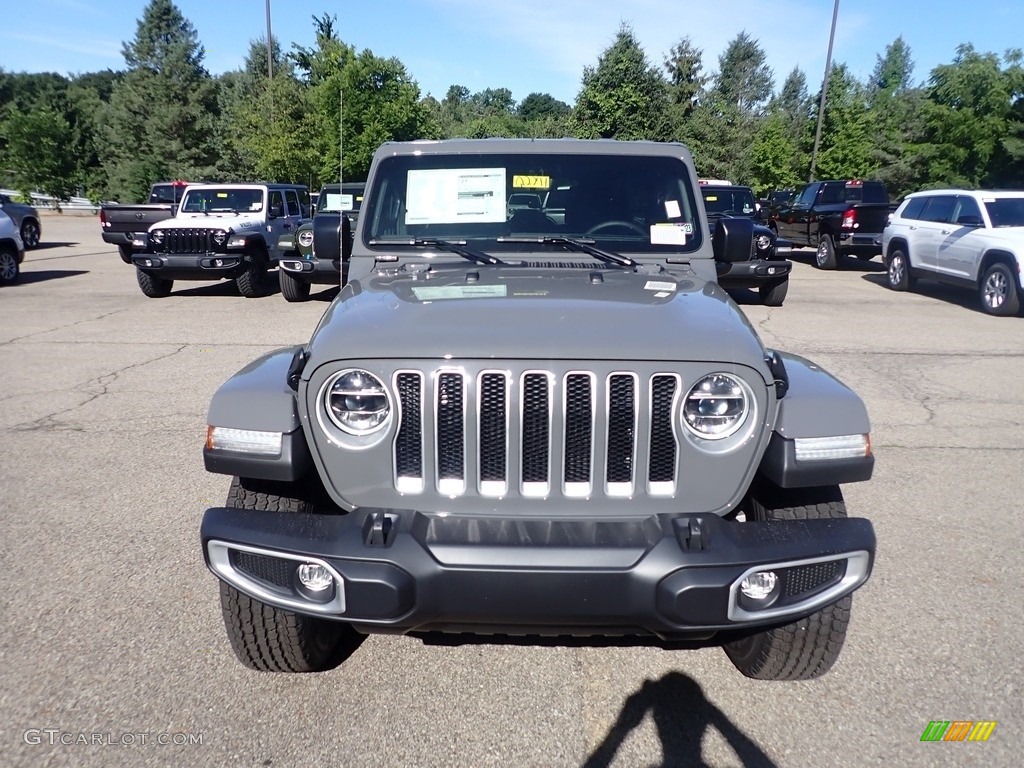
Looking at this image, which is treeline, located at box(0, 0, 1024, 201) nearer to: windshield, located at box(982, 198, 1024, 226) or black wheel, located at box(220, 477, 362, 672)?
black wheel, located at box(220, 477, 362, 672)

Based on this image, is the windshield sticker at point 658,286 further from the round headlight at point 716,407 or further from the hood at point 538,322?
the round headlight at point 716,407

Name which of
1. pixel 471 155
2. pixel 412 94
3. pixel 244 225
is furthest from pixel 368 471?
pixel 412 94

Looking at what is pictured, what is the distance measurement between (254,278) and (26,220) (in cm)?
1172

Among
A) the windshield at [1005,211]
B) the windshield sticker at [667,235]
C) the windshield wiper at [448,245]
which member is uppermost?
the windshield sticker at [667,235]

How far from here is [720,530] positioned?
225 cm

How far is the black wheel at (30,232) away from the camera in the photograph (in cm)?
2067

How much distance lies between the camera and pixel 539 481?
7.79 feet

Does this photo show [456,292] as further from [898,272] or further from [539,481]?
[898,272]

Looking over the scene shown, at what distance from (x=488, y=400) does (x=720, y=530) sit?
2.49ft

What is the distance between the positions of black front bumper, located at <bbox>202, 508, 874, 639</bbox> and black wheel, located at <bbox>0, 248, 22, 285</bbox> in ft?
48.1

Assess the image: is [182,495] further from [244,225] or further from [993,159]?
[993,159]

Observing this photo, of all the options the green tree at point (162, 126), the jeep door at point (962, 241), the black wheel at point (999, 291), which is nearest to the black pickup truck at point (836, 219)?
the jeep door at point (962, 241)

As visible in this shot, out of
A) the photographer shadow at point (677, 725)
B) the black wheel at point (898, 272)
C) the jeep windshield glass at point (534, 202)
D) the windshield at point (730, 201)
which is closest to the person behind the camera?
the photographer shadow at point (677, 725)

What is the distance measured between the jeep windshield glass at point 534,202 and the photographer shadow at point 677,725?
185cm
